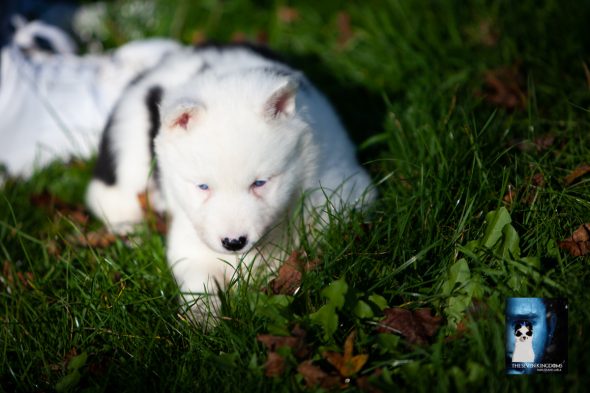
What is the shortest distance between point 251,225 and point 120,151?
166cm

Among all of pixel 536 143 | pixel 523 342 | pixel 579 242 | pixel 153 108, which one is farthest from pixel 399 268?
pixel 153 108

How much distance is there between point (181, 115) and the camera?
3164mm

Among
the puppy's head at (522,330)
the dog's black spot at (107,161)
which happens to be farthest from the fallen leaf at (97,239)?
the puppy's head at (522,330)

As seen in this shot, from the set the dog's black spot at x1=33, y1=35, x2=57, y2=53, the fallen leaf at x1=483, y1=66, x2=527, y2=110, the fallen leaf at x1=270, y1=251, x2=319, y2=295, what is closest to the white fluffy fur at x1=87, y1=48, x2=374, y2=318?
the fallen leaf at x1=270, y1=251, x2=319, y2=295

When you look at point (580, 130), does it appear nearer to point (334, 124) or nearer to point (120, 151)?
point (334, 124)

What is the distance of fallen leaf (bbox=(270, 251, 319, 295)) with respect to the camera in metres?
3.07

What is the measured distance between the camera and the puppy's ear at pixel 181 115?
3.11m

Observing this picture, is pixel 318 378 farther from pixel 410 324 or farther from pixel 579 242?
pixel 579 242

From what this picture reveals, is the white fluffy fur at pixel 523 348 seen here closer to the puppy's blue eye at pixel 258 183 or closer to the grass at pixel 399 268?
the grass at pixel 399 268

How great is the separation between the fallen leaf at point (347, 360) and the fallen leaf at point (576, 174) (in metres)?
1.51

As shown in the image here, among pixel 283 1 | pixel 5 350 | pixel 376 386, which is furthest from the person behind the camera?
pixel 283 1

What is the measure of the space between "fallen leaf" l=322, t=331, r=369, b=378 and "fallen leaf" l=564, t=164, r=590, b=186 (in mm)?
1514

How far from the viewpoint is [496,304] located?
2.76m

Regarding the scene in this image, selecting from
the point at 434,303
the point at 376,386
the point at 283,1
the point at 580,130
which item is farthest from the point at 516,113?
the point at 283,1
